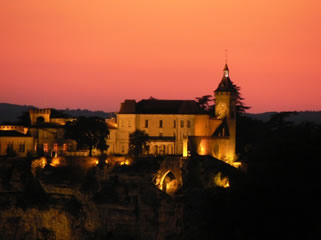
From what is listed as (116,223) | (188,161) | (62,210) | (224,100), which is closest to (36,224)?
(62,210)

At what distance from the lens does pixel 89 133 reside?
7675 cm

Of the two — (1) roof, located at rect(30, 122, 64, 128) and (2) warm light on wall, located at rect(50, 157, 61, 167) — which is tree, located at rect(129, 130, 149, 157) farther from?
(2) warm light on wall, located at rect(50, 157, 61, 167)

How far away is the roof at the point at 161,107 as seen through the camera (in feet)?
268

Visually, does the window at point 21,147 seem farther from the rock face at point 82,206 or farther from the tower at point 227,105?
the tower at point 227,105

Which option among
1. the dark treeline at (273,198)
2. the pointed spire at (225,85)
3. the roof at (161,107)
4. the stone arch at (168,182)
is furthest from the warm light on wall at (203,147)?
the pointed spire at (225,85)

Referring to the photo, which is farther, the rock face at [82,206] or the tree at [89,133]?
the tree at [89,133]

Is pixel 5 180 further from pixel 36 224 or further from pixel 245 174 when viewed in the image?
pixel 245 174

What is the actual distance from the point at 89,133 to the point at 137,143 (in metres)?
4.84

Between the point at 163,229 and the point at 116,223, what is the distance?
4.04 meters

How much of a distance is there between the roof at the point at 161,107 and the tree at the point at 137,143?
286 centimetres

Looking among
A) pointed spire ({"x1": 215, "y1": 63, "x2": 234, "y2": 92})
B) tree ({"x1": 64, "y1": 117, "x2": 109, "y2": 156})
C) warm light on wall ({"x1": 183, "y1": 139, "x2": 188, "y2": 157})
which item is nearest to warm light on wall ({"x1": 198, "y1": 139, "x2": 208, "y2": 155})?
warm light on wall ({"x1": 183, "y1": 139, "x2": 188, "y2": 157})

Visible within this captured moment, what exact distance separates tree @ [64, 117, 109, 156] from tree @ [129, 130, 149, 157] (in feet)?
9.39

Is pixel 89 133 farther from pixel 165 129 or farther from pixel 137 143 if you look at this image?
pixel 165 129

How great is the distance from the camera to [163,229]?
2768 inches
